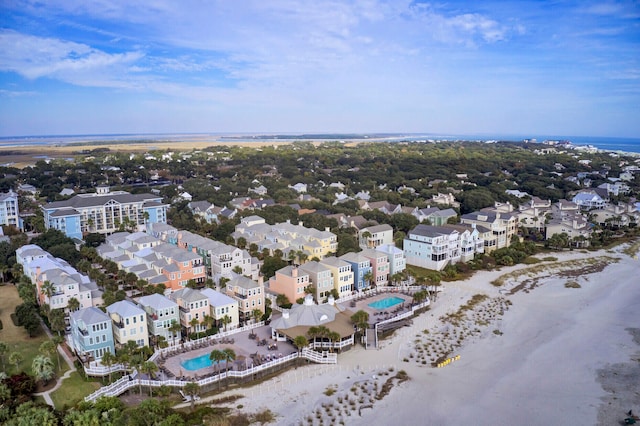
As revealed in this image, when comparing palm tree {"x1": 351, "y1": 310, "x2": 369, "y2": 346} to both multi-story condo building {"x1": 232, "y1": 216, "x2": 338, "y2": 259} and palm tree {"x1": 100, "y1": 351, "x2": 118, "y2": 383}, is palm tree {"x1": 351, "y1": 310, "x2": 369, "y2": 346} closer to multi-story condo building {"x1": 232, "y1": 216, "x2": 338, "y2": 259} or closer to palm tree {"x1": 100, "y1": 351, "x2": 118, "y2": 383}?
palm tree {"x1": 100, "y1": 351, "x2": 118, "y2": 383}

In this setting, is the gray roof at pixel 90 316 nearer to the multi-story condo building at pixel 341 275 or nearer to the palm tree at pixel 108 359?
the palm tree at pixel 108 359

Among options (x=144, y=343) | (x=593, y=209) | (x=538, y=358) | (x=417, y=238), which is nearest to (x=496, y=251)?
(x=417, y=238)

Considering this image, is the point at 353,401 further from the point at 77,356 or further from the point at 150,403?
the point at 77,356

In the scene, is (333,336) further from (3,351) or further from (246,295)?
(3,351)

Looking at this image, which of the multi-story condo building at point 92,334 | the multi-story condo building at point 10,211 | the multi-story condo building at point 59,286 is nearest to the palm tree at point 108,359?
the multi-story condo building at point 92,334

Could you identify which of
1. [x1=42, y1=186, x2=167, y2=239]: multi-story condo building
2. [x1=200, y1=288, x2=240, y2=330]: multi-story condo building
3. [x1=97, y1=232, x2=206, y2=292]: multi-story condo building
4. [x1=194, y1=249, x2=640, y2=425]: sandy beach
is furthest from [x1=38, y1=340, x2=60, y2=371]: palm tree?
[x1=42, y1=186, x2=167, y2=239]: multi-story condo building

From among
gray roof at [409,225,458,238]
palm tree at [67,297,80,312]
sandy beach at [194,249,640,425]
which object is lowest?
sandy beach at [194,249,640,425]
